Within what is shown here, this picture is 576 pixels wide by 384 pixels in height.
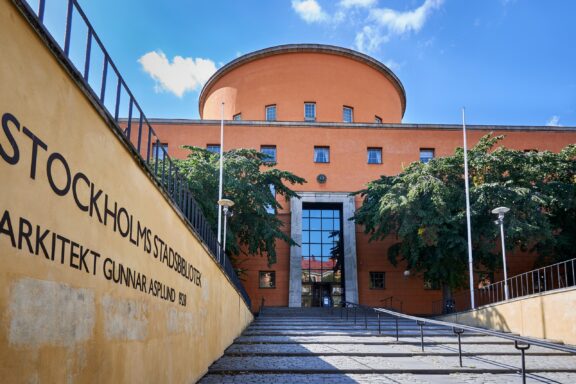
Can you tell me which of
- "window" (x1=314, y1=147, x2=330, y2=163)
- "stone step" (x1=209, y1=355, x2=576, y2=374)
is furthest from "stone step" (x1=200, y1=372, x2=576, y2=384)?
"window" (x1=314, y1=147, x2=330, y2=163)

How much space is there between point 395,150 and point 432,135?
259cm

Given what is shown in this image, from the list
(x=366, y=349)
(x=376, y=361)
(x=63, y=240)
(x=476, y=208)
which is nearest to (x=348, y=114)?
(x=476, y=208)

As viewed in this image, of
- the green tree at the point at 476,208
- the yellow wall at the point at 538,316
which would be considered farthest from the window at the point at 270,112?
the yellow wall at the point at 538,316

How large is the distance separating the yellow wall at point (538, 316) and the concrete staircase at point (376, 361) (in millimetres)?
1363

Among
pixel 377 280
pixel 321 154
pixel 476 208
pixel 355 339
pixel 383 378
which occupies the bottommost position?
pixel 383 378

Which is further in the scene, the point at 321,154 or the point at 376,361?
the point at 321,154

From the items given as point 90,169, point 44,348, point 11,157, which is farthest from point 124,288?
point 11,157

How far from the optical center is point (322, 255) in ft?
109

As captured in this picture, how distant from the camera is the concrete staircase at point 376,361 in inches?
339

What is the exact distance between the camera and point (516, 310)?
657 inches

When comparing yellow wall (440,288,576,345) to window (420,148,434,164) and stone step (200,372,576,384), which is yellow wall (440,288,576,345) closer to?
stone step (200,372,576,384)

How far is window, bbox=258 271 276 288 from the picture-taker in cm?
3111

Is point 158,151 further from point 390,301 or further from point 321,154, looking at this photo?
point 321,154

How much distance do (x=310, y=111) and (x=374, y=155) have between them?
5.47 meters
